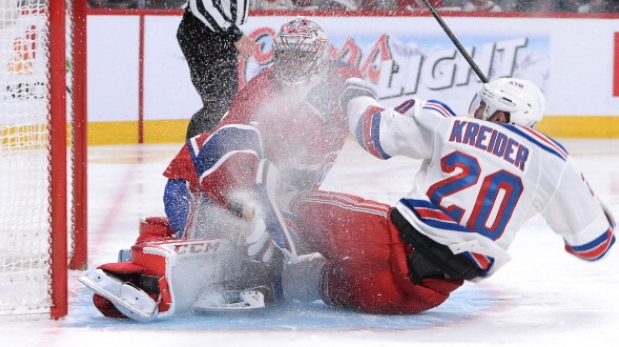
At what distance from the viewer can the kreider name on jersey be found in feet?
8.80

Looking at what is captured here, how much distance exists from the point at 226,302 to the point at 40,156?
0.69 m

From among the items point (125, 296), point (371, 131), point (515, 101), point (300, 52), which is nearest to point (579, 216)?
point (515, 101)

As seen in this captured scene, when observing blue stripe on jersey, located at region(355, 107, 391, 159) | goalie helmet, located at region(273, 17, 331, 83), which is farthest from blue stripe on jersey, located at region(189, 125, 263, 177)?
blue stripe on jersey, located at region(355, 107, 391, 159)

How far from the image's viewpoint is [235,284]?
304 cm

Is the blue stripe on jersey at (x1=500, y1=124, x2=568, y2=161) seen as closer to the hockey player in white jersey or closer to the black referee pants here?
the hockey player in white jersey

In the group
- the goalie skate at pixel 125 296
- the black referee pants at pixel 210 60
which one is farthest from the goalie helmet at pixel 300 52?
the black referee pants at pixel 210 60

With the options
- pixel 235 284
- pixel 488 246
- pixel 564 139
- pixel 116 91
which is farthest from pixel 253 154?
pixel 564 139

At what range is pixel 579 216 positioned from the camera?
2742mm

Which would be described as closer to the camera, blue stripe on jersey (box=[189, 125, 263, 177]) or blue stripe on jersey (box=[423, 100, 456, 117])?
blue stripe on jersey (box=[423, 100, 456, 117])

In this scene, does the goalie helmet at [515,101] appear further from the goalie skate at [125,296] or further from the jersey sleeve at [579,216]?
the goalie skate at [125,296]

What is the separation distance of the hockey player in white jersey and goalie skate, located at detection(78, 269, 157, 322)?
64cm

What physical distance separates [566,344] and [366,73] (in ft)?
17.1

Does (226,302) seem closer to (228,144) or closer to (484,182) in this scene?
(228,144)

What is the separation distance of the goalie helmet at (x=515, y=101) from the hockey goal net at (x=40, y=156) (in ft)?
3.34
